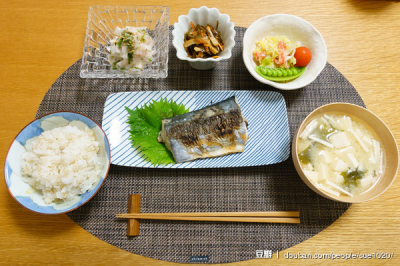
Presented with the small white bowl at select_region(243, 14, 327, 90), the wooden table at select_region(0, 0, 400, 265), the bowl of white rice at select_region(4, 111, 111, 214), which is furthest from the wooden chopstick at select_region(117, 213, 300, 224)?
the small white bowl at select_region(243, 14, 327, 90)

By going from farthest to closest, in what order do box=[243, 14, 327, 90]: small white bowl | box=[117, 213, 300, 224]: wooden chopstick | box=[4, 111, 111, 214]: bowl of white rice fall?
box=[243, 14, 327, 90]: small white bowl → box=[117, 213, 300, 224]: wooden chopstick → box=[4, 111, 111, 214]: bowl of white rice

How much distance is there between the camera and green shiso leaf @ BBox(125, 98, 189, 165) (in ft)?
5.97

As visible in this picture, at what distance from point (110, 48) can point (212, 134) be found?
979 millimetres

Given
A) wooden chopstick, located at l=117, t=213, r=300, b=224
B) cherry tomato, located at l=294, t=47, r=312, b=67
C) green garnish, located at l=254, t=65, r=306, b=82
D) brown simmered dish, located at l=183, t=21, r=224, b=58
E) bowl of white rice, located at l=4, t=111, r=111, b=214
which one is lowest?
wooden chopstick, located at l=117, t=213, r=300, b=224

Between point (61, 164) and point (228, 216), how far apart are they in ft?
3.77

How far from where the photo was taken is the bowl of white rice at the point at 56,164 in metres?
1.60

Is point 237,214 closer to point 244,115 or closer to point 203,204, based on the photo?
point 203,204

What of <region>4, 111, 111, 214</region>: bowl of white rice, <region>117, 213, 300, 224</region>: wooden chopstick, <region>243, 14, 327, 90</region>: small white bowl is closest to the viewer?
<region>4, 111, 111, 214</region>: bowl of white rice

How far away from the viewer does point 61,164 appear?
1658 mm

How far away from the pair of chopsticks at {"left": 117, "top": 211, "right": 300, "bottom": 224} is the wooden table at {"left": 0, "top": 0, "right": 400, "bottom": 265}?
225mm

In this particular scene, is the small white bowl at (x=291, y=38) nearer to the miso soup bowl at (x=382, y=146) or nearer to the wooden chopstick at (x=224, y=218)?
the miso soup bowl at (x=382, y=146)

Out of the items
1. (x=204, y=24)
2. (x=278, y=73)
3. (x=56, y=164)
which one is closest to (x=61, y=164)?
(x=56, y=164)

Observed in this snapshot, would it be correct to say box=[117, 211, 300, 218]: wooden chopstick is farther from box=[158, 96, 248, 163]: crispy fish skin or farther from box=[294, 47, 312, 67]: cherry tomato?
box=[294, 47, 312, 67]: cherry tomato

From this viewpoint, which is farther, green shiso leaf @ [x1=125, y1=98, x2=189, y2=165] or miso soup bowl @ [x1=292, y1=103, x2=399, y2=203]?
green shiso leaf @ [x1=125, y1=98, x2=189, y2=165]
